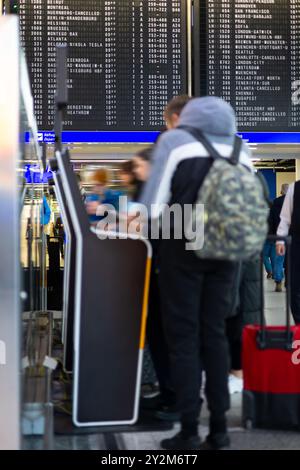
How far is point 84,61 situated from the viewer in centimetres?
638

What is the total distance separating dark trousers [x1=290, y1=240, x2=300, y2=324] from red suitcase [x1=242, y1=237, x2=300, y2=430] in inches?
71.2

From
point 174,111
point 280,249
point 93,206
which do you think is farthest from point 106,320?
point 280,249

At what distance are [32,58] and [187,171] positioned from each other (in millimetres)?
3933

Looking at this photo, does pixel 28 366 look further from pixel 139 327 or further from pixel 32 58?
pixel 32 58

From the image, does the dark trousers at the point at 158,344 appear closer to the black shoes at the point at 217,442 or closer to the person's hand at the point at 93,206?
the black shoes at the point at 217,442

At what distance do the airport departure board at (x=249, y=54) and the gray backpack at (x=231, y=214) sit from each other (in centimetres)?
386

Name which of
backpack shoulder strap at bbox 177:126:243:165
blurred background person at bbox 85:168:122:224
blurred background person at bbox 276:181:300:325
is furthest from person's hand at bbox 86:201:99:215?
blurred background person at bbox 276:181:300:325

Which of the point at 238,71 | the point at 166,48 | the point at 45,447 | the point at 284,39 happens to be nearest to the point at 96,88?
the point at 166,48

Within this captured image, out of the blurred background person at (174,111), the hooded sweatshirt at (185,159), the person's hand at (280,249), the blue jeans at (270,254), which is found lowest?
the blue jeans at (270,254)

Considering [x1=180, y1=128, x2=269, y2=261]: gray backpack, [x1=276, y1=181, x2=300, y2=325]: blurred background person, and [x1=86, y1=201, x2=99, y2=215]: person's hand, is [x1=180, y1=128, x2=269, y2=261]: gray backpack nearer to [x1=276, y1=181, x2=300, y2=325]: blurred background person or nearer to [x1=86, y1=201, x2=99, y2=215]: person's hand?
[x1=86, y1=201, x2=99, y2=215]: person's hand

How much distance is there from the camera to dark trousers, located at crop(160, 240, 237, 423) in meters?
2.90

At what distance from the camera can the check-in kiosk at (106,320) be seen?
9.98 ft

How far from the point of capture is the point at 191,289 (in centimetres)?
289

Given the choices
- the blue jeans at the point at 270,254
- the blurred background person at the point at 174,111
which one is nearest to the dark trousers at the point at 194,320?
the blurred background person at the point at 174,111
